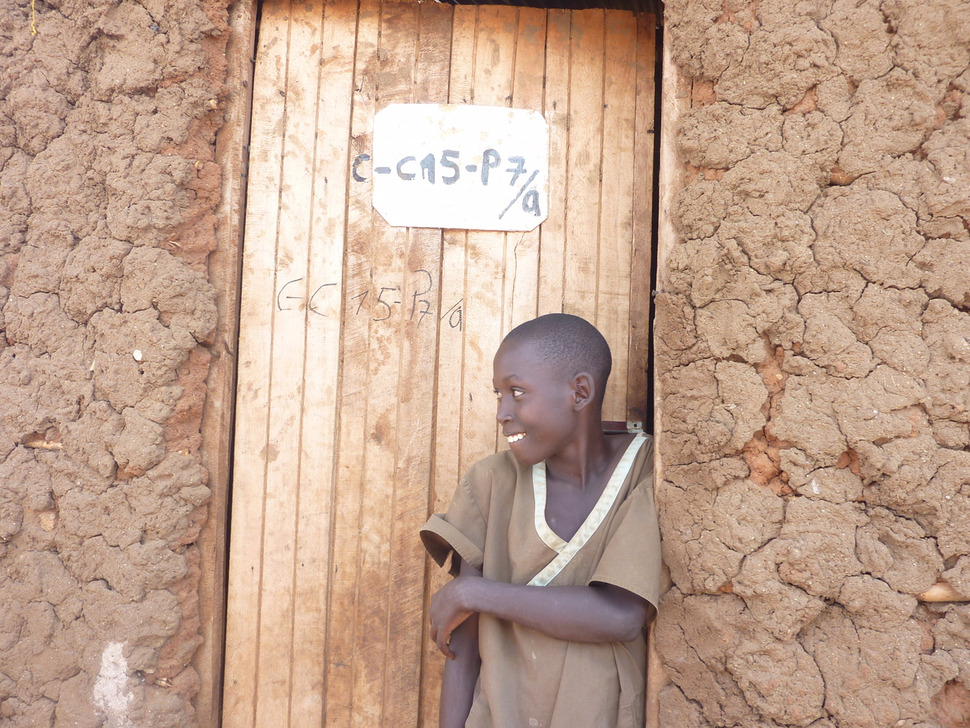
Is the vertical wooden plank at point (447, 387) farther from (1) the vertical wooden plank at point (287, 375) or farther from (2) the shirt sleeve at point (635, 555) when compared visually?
(2) the shirt sleeve at point (635, 555)

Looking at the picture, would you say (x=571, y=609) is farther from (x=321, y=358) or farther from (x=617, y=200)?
(x=617, y=200)

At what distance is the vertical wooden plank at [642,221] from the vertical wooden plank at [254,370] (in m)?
1.26

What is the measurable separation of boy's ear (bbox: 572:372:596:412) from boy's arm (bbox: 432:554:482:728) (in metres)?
0.57

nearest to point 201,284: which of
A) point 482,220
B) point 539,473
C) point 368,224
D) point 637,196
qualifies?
point 368,224

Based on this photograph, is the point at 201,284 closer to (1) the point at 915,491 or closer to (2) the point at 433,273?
(2) the point at 433,273

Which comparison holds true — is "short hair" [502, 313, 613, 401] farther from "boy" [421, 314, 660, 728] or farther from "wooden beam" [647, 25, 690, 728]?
"wooden beam" [647, 25, 690, 728]

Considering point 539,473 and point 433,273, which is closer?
point 539,473

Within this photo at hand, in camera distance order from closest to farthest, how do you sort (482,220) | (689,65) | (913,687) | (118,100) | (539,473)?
(913,687) → (689,65) → (539,473) → (118,100) → (482,220)

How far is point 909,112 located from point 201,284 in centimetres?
210

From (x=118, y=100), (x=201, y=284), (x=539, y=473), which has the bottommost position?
(x=539, y=473)

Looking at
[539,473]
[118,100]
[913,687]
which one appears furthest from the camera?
[118,100]

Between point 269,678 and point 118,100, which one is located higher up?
point 118,100

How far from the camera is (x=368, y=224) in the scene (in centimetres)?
258

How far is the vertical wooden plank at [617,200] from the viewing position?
2.52 m
